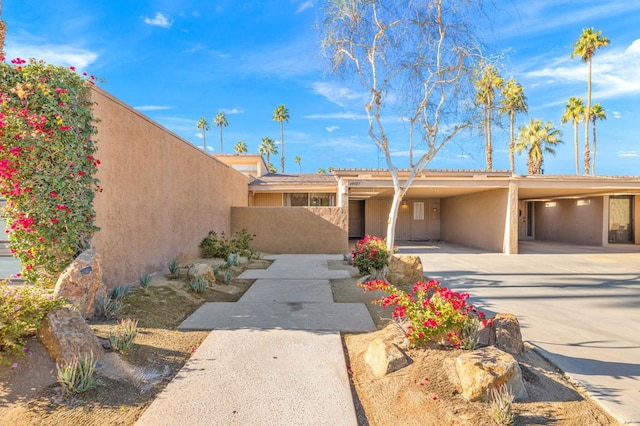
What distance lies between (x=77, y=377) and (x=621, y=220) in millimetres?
24302

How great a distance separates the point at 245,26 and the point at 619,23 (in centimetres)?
1170

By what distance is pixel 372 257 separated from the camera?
7945 millimetres

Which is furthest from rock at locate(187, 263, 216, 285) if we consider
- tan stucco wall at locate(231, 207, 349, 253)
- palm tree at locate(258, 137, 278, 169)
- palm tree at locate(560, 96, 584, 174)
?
palm tree at locate(258, 137, 278, 169)

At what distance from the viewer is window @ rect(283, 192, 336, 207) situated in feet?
65.7

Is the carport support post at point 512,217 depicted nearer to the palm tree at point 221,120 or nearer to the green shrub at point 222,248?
the green shrub at point 222,248

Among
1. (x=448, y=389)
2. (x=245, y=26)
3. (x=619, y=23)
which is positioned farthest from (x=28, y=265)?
(x=619, y=23)

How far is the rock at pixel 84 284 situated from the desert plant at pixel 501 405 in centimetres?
489

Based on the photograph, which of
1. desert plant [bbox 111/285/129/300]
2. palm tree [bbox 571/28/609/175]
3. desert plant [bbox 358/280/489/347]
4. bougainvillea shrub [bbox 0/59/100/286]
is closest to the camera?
desert plant [bbox 358/280/489/347]

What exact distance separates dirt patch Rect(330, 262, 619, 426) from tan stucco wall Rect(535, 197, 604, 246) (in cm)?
1916

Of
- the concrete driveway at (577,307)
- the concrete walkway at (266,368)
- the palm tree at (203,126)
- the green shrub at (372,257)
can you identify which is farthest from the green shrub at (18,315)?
the palm tree at (203,126)

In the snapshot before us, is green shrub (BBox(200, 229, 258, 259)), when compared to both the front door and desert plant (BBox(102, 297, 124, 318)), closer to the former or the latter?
desert plant (BBox(102, 297, 124, 318))

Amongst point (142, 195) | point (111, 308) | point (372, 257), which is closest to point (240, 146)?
point (142, 195)

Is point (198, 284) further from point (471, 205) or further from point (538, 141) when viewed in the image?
point (538, 141)

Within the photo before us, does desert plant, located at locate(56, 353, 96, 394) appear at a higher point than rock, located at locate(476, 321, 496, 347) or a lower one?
lower
